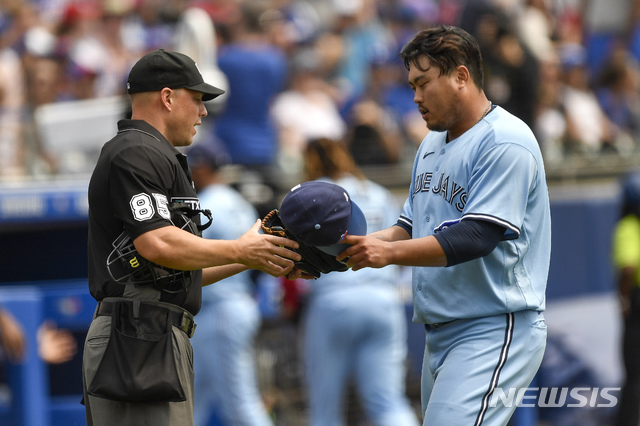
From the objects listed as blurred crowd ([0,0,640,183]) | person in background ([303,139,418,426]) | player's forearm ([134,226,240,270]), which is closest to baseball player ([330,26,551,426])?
player's forearm ([134,226,240,270])

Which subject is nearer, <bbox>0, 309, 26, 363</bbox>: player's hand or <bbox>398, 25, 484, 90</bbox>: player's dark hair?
<bbox>398, 25, 484, 90</bbox>: player's dark hair

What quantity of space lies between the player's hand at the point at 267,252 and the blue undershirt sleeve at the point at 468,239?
60 centimetres

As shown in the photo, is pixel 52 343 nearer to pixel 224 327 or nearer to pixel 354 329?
pixel 224 327

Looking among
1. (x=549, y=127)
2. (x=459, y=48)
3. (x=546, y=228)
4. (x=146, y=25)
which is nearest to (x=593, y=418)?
(x=549, y=127)

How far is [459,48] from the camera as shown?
12.2ft

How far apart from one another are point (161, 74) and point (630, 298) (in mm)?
5217

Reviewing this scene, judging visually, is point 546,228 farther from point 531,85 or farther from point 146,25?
point 146,25

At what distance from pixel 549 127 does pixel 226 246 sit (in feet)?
25.4

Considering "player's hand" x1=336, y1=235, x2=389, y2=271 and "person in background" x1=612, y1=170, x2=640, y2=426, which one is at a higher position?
"player's hand" x1=336, y1=235, x2=389, y2=271

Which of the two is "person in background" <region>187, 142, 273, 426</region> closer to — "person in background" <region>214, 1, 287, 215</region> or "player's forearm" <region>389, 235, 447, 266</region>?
"person in background" <region>214, 1, 287, 215</region>

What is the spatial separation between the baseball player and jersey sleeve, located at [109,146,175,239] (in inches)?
30.3

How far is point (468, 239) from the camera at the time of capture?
3445 mm

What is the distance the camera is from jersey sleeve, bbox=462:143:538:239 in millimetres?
3492

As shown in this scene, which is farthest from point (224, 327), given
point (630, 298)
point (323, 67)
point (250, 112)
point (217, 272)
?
point (323, 67)
